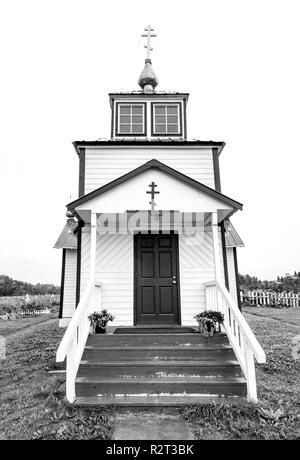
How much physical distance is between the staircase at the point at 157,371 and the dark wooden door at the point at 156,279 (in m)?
1.70

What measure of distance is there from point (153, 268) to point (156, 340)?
2221 millimetres

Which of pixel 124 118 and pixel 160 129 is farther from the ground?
pixel 124 118

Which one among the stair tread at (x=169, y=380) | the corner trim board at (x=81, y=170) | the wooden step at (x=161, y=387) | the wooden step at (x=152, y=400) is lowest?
the wooden step at (x=152, y=400)

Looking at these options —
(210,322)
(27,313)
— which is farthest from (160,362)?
Answer: (27,313)

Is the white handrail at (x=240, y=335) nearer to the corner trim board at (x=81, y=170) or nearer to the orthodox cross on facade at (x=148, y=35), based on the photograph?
the corner trim board at (x=81, y=170)

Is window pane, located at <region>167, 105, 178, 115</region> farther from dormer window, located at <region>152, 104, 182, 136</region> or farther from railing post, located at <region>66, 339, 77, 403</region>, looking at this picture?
railing post, located at <region>66, 339, 77, 403</region>

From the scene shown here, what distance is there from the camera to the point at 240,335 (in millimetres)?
5027

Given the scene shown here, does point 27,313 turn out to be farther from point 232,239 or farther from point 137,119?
point 137,119

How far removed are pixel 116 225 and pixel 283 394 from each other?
16.5 ft

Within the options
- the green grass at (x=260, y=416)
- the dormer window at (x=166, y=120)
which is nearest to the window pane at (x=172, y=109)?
the dormer window at (x=166, y=120)

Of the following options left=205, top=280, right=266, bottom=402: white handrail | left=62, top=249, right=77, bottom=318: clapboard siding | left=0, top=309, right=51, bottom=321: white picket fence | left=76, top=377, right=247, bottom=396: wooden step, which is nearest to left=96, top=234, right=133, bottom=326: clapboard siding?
left=205, top=280, right=266, bottom=402: white handrail

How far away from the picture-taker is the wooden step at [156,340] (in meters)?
5.78

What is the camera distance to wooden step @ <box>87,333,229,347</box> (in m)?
5.78
